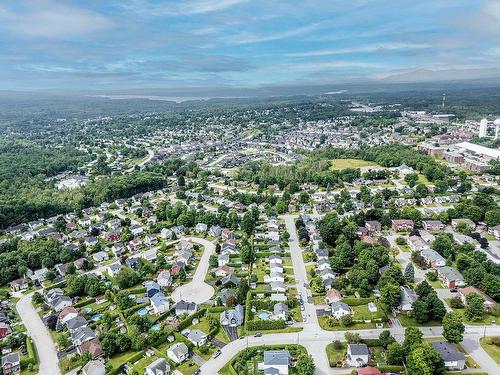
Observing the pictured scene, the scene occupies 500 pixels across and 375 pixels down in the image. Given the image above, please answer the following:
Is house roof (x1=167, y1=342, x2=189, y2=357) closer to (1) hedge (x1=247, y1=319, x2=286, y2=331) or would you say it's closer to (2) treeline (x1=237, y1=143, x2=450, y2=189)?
(1) hedge (x1=247, y1=319, x2=286, y2=331)

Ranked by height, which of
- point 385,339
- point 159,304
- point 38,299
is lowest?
point 38,299

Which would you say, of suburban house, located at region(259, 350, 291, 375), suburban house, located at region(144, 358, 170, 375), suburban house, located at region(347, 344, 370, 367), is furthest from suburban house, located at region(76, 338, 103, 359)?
suburban house, located at region(347, 344, 370, 367)

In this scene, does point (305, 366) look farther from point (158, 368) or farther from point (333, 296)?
point (333, 296)

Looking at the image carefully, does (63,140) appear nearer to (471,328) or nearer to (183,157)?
(183,157)

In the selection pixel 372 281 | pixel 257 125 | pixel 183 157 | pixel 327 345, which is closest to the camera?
pixel 327 345

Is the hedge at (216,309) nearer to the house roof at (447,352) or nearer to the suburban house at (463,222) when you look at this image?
the house roof at (447,352)

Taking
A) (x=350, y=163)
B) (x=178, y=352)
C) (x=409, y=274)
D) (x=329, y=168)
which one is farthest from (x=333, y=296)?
(x=350, y=163)

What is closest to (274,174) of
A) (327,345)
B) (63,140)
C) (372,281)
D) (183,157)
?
(183,157)
